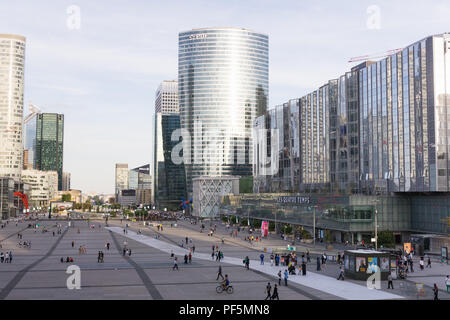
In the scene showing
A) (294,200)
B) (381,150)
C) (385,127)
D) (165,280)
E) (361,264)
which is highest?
(385,127)

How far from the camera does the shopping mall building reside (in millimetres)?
72375

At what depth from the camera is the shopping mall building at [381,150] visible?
2849 inches

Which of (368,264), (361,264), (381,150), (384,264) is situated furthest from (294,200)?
(384,264)

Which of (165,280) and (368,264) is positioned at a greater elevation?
(368,264)

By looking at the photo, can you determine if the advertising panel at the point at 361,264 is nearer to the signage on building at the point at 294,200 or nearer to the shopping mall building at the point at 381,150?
the shopping mall building at the point at 381,150

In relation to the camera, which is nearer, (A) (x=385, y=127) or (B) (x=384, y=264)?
(B) (x=384, y=264)

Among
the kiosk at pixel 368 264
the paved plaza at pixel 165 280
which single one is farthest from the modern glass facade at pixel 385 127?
the kiosk at pixel 368 264

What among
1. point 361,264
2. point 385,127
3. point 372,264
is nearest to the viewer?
point 372,264

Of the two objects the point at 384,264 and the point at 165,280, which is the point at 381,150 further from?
the point at 165,280

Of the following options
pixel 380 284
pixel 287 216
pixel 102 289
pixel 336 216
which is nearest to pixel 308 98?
pixel 287 216

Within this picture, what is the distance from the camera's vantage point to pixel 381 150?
8469 cm
